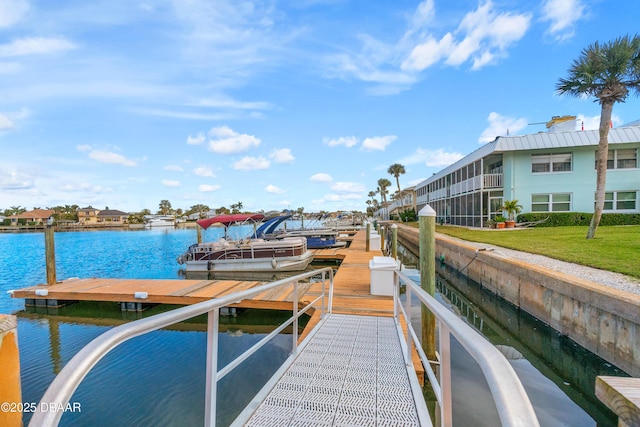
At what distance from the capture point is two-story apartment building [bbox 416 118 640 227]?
61.9ft

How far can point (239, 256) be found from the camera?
1706 centimetres

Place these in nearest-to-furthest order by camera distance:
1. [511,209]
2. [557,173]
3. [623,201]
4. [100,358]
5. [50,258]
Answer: [100,358], [50,258], [623,201], [511,209], [557,173]

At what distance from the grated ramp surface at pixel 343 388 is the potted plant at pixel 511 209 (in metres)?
18.2

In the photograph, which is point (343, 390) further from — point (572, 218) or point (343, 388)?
point (572, 218)

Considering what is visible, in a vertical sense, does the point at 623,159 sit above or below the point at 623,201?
above

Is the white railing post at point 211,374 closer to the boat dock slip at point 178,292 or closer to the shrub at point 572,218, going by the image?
the boat dock slip at point 178,292

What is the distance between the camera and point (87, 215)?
10812 cm

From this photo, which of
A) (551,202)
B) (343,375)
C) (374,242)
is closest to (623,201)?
(551,202)

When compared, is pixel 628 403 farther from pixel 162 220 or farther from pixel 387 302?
pixel 162 220

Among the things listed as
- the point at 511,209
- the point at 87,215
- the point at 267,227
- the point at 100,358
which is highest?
the point at 511,209

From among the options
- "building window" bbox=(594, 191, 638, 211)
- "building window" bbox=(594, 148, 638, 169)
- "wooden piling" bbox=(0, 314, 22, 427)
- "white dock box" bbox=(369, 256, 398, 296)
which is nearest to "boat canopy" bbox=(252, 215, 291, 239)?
"white dock box" bbox=(369, 256, 398, 296)

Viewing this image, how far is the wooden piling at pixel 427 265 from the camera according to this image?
529 cm

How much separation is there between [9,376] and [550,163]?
83.7 feet

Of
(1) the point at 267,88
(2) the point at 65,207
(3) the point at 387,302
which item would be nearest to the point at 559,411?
(3) the point at 387,302
